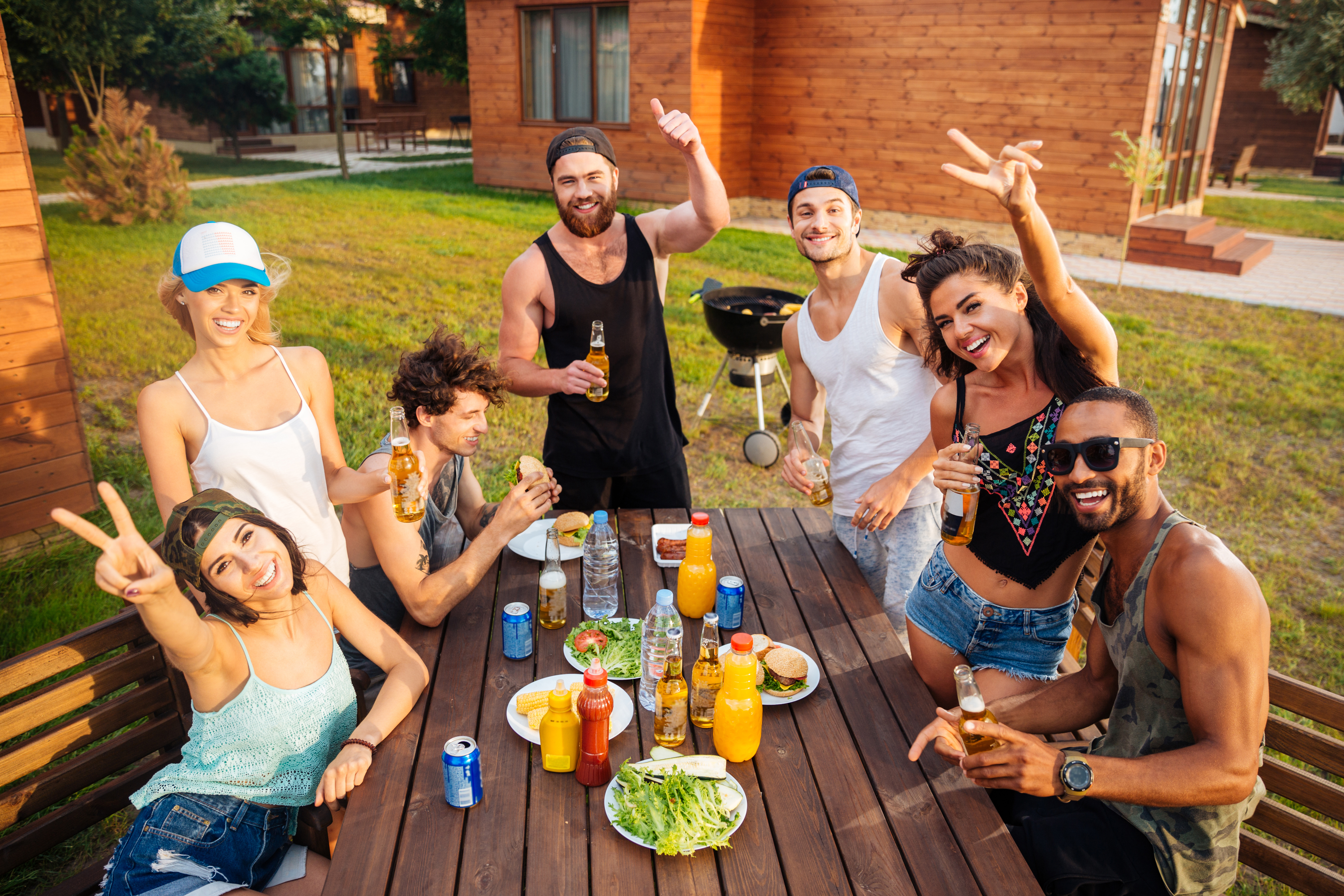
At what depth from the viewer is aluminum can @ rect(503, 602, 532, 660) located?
2.84 metres

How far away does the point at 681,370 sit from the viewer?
28.3ft

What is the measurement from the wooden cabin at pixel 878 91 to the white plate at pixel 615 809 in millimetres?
12724

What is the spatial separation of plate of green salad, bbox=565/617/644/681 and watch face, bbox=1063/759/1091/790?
50.6 inches

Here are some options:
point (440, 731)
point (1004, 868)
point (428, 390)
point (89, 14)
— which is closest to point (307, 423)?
point (428, 390)

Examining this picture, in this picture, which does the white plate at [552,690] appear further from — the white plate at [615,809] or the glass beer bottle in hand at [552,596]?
the glass beer bottle in hand at [552,596]

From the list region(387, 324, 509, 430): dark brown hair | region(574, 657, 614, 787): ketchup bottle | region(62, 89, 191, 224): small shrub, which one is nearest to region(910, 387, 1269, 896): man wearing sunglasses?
region(574, 657, 614, 787): ketchup bottle

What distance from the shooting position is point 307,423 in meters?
3.27

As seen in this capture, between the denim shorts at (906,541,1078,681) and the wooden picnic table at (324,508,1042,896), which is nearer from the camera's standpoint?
the wooden picnic table at (324,508,1042,896)

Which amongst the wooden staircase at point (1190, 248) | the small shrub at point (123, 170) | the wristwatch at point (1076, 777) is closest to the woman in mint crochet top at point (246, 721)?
the wristwatch at point (1076, 777)

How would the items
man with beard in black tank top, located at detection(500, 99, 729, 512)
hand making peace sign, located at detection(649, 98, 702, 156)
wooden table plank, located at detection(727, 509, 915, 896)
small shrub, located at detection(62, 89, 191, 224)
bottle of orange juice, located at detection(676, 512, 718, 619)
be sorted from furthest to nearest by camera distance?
small shrub, located at detection(62, 89, 191, 224) < man with beard in black tank top, located at detection(500, 99, 729, 512) < hand making peace sign, located at detection(649, 98, 702, 156) < bottle of orange juice, located at detection(676, 512, 718, 619) < wooden table plank, located at detection(727, 509, 915, 896)

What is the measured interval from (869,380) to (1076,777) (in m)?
1.86

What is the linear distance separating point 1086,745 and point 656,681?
1509 mm

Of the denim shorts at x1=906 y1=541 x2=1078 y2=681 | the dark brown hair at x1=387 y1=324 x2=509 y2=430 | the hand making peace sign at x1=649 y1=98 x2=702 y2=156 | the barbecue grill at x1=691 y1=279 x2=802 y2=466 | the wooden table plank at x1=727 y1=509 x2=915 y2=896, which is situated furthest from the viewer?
the barbecue grill at x1=691 y1=279 x2=802 y2=466

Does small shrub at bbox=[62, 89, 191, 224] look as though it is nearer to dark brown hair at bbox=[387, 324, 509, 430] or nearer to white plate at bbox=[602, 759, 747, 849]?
dark brown hair at bbox=[387, 324, 509, 430]
